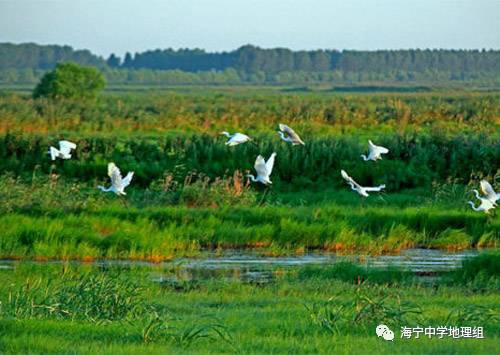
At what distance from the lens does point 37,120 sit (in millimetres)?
38719

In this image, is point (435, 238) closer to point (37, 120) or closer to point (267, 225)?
point (267, 225)

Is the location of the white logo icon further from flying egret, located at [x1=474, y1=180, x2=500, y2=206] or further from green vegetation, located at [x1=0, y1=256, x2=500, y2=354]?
flying egret, located at [x1=474, y1=180, x2=500, y2=206]

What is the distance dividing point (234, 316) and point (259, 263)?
5.36 meters

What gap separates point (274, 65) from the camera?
160 metres

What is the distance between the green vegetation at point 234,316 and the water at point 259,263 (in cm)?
100

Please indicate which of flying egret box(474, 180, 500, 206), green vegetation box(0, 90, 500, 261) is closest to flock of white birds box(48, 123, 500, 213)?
flying egret box(474, 180, 500, 206)

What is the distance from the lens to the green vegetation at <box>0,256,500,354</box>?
882 centimetres

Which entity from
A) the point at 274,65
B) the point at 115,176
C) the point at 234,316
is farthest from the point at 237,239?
the point at 274,65

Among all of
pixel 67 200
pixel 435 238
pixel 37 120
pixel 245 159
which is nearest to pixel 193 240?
pixel 67 200

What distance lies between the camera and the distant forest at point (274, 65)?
147 meters

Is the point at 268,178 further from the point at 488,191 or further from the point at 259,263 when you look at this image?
the point at 259,263

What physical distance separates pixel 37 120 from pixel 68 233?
2272 centimetres

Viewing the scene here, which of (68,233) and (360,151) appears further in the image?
(360,151)

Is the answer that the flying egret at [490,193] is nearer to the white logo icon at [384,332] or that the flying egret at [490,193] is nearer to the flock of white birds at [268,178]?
the flock of white birds at [268,178]
